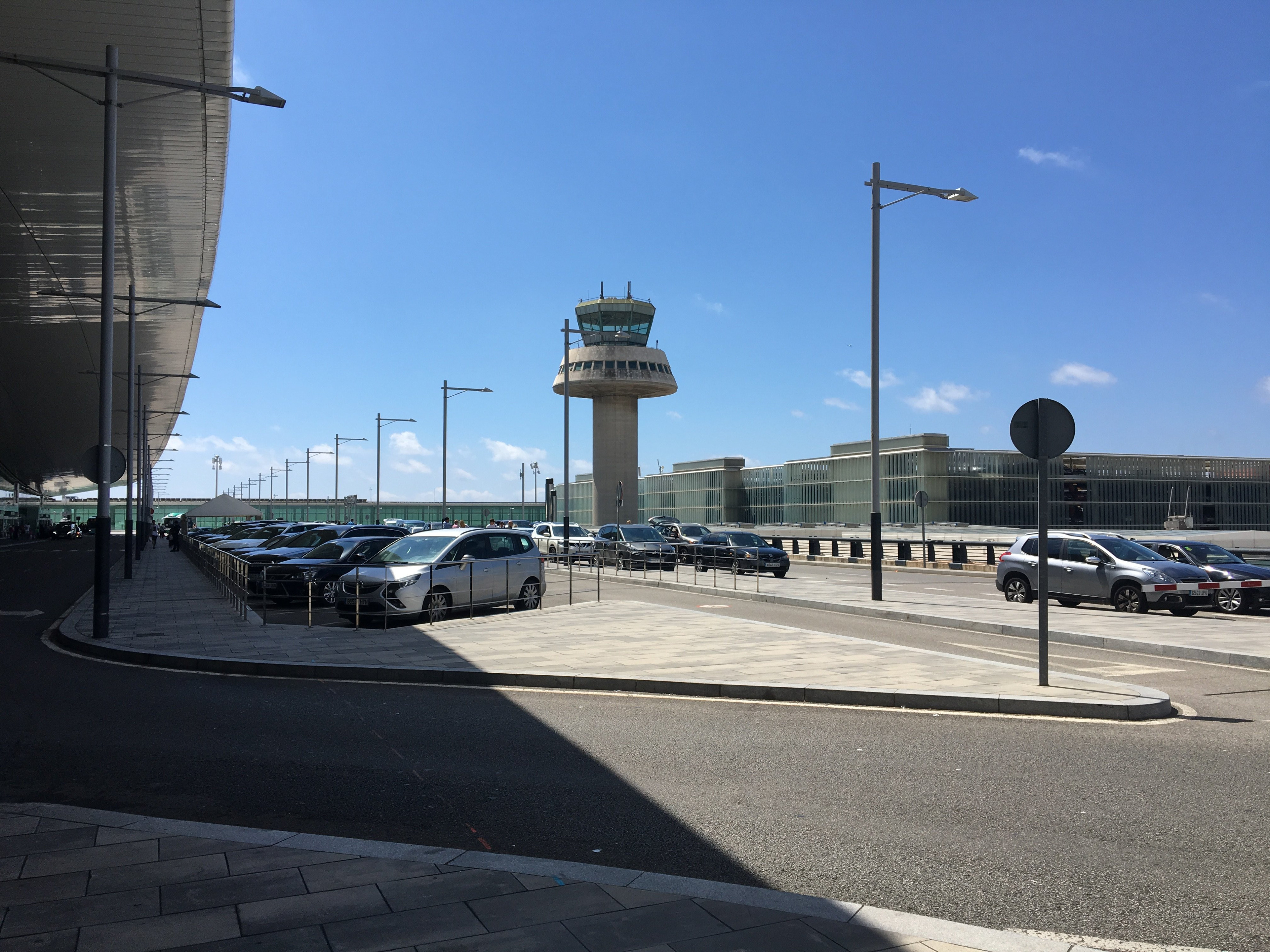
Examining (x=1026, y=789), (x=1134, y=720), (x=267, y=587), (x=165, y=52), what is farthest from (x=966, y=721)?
(x=165, y=52)

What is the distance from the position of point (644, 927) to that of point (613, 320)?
6444cm

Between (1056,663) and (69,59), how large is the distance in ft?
80.5

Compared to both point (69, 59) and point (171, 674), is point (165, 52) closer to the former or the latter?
point (69, 59)

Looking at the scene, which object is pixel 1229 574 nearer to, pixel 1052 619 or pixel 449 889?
pixel 1052 619

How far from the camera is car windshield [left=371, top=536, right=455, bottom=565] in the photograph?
17.4 meters

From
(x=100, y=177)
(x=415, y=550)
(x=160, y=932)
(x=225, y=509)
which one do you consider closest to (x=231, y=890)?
(x=160, y=932)

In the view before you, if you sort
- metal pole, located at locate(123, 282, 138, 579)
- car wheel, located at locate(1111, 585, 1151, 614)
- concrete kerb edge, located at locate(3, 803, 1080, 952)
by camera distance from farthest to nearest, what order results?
metal pole, located at locate(123, 282, 138, 579)
car wheel, located at locate(1111, 585, 1151, 614)
concrete kerb edge, located at locate(3, 803, 1080, 952)

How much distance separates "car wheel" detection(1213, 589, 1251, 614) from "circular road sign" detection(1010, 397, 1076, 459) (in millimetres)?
11537

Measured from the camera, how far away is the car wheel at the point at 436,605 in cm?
1672

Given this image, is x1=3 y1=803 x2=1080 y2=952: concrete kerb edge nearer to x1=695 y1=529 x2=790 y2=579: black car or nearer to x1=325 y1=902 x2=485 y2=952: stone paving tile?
x1=325 y1=902 x2=485 y2=952: stone paving tile

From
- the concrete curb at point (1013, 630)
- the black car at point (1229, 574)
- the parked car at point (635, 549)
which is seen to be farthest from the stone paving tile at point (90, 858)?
the parked car at point (635, 549)

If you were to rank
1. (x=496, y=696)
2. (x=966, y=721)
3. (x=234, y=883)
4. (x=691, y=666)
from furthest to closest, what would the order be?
(x=691, y=666), (x=496, y=696), (x=966, y=721), (x=234, y=883)

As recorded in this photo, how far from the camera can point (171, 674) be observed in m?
11.9

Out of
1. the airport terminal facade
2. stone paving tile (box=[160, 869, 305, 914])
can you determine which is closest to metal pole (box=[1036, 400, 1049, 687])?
stone paving tile (box=[160, 869, 305, 914])
